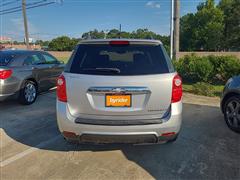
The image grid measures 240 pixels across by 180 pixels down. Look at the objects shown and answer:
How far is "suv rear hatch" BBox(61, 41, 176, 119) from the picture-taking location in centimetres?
280

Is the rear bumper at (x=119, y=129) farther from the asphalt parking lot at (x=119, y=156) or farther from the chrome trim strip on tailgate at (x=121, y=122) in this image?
the asphalt parking lot at (x=119, y=156)

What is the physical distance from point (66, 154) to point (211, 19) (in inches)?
1788

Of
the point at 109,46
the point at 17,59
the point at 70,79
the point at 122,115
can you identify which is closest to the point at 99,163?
the point at 122,115

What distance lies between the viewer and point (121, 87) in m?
2.78

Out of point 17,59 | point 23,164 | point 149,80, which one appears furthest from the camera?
point 17,59

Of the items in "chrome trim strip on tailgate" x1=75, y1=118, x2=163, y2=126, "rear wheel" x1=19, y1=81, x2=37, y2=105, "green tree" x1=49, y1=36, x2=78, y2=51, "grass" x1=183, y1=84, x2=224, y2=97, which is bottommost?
"grass" x1=183, y1=84, x2=224, y2=97

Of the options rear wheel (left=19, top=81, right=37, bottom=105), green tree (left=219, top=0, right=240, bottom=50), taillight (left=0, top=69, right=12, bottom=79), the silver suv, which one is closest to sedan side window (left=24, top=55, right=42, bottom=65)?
rear wheel (left=19, top=81, right=37, bottom=105)

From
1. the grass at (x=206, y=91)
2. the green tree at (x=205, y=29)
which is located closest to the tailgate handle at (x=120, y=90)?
the grass at (x=206, y=91)

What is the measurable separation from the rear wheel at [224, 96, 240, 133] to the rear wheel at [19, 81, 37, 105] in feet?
16.7

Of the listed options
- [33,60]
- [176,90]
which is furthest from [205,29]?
[176,90]

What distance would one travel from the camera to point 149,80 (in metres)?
2.81

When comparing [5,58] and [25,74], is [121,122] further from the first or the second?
[5,58]

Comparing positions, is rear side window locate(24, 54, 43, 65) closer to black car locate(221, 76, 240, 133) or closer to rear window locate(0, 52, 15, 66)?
rear window locate(0, 52, 15, 66)

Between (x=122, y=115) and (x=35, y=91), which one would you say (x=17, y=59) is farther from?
(x=122, y=115)
